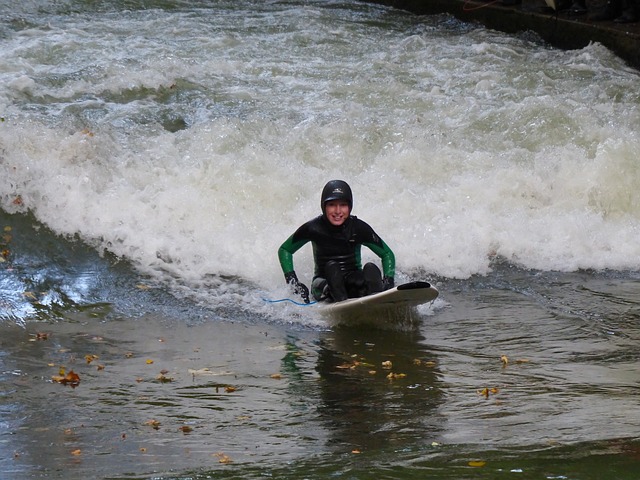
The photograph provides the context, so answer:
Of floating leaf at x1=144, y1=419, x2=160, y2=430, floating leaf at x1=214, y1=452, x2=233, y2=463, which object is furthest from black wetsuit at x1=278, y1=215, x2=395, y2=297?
floating leaf at x1=214, y1=452, x2=233, y2=463

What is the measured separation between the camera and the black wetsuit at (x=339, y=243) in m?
8.05

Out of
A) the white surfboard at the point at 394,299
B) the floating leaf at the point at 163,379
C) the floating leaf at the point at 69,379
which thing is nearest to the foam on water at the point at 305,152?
the white surfboard at the point at 394,299

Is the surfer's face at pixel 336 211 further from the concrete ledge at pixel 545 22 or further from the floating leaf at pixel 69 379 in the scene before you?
the concrete ledge at pixel 545 22

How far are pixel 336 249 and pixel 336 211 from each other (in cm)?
35

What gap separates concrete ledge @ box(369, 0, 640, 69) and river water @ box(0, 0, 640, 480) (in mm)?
377

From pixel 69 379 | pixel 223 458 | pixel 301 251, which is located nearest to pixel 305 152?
pixel 301 251

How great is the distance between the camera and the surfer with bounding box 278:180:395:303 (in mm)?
7848

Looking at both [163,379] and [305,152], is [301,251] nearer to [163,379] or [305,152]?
[305,152]

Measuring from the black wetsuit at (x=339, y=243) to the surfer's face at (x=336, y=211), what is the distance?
0.08 metres

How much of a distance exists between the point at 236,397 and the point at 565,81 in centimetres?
1111

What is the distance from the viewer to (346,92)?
14.1 metres

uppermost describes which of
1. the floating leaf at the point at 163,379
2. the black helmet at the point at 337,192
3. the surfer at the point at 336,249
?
the black helmet at the point at 337,192

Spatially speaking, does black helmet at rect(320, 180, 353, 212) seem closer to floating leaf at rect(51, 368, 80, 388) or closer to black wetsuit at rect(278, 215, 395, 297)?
black wetsuit at rect(278, 215, 395, 297)

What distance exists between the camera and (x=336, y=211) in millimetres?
7902
